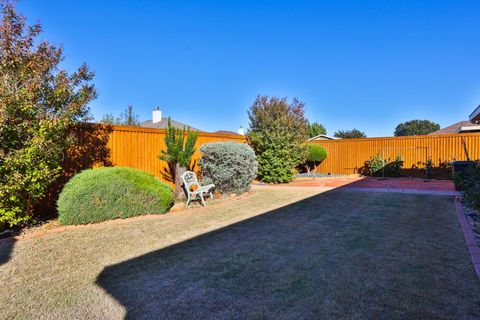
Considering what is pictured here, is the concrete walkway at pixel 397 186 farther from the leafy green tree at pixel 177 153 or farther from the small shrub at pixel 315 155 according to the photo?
the small shrub at pixel 315 155

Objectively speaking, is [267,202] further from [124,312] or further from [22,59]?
[22,59]

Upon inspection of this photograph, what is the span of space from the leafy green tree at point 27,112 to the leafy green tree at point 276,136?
8071 millimetres

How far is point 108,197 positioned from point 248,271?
3.75 m

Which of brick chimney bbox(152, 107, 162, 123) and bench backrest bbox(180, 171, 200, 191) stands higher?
brick chimney bbox(152, 107, 162, 123)

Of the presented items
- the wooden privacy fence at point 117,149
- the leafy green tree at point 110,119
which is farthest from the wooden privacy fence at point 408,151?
the leafy green tree at point 110,119

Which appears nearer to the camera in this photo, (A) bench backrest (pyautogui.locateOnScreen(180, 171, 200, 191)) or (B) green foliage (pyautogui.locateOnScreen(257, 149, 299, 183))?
(A) bench backrest (pyautogui.locateOnScreen(180, 171, 200, 191))

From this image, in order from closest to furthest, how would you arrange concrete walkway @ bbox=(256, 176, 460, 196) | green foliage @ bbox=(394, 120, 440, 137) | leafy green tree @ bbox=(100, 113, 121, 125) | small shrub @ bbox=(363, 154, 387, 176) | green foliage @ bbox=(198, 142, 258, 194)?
green foliage @ bbox=(198, 142, 258, 194)
concrete walkway @ bbox=(256, 176, 460, 196)
small shrub @ bbox=(363, 154, 387, 176)
leafy green tree @ bbox=(100, 113, 121, 125)
green foliage @ bbox=(394, 120, 440, 137)

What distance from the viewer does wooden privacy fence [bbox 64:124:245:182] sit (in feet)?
23.3

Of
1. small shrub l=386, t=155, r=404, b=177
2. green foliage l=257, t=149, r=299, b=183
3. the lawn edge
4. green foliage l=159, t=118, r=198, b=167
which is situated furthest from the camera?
small shrub l=386, t=155, r=404, b=177

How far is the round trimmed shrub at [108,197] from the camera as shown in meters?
5.38

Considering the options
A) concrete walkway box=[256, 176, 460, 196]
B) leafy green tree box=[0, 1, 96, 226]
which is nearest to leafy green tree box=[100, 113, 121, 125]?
concrete walkway box=[256, 176, 460, 196]

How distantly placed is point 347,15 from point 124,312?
41.5 feet

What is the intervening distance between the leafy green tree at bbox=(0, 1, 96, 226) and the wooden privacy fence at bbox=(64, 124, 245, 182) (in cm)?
138

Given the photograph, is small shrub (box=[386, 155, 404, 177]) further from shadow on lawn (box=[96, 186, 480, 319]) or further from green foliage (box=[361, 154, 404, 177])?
shadow on lawn (box=[96, 186, 480, 319])
